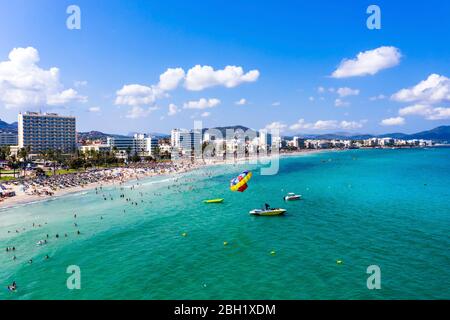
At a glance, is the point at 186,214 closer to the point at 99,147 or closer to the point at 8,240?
the point at 8,240

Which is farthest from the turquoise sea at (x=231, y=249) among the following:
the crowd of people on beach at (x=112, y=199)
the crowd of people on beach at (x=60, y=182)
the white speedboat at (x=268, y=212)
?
the crowd of people on beach at (x=60, y=182)

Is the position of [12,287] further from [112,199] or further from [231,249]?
[112,199]

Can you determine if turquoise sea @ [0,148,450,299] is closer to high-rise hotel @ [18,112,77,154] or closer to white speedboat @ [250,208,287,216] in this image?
white speedboat @ [250,208,287,216]

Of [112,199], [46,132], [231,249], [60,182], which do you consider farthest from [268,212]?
[46,132]

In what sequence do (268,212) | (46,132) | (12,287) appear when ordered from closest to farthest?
(12,287), (268,212), (46,132)

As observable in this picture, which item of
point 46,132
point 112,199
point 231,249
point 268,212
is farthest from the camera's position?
point 46,132

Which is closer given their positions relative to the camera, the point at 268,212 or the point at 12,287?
the point at 12,287

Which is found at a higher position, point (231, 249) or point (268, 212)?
point (268, 212)

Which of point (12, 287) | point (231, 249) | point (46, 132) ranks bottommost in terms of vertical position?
point (12, 287)
